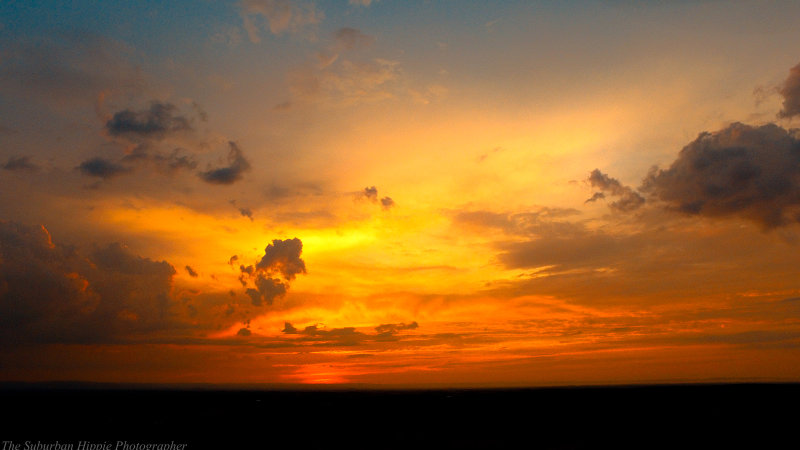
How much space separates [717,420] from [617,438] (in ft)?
113

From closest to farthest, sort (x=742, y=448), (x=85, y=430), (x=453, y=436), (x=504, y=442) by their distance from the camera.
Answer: (x=742, y=448) → (x=504, y=442) → (x=453, y=436) → (x=85, y=430)

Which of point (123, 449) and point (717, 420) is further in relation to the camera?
point (717, 420)

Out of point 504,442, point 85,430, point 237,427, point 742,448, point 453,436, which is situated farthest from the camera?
point 237,427

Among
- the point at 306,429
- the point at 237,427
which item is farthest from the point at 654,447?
the point at 237,427

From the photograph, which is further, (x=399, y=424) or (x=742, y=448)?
(x=399, y=424)

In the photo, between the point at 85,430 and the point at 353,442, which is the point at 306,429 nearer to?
the point at 353,442

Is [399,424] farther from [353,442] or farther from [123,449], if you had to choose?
[123,449]

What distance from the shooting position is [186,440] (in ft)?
209

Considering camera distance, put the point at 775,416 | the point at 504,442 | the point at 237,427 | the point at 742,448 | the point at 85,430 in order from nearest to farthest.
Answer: the point at 742,448
the point at 504,442
the point at 85,430
the point at 237,427
the point at 775,416

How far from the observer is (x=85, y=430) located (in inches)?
3049

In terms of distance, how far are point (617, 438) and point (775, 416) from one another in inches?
1918

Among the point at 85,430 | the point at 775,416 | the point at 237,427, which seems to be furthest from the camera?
the point at 775,416

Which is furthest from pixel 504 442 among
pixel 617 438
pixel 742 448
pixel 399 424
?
pixel 399 424

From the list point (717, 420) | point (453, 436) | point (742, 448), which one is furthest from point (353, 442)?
point (717, 420)
